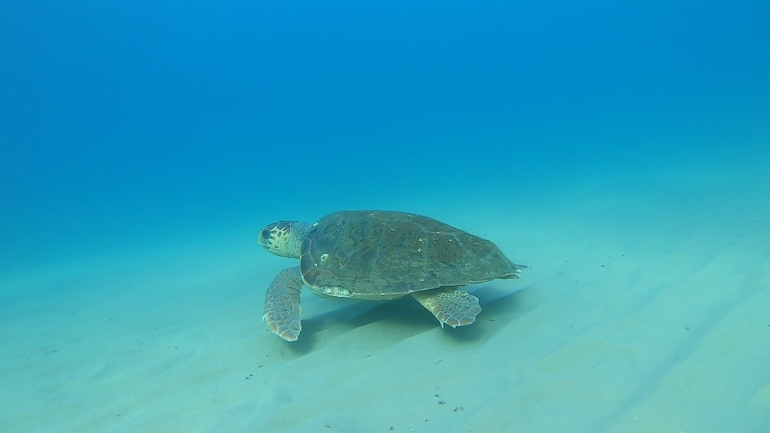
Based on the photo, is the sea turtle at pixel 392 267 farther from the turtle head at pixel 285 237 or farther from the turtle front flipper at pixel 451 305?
the turtle head at pixel 285 237

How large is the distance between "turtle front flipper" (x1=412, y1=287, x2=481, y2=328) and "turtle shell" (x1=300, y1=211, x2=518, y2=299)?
0.12 m

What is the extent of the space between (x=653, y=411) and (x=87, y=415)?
3.59m

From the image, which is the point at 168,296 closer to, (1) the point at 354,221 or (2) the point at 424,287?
(1) the point at 354,221

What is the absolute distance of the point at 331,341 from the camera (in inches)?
128

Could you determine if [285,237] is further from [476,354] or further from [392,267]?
[476,354]

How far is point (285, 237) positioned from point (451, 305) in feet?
8.66

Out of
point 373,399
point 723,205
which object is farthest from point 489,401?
point 723,205

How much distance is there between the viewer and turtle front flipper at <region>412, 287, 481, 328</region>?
2781mm

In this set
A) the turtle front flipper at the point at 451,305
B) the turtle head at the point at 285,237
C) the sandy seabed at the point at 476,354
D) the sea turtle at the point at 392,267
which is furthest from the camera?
the turtle head at the point at 285,237

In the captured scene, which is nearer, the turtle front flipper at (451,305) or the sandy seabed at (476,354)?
the sandy seabed at (476,354)

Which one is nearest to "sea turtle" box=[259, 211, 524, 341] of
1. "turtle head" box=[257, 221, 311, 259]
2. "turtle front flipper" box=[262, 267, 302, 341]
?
"turtle front flipper" box=[262, 267, 302, 341]

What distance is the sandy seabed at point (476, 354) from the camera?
2078 mm

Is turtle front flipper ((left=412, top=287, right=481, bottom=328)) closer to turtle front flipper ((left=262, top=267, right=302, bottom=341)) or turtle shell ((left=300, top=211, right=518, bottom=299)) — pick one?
turtle shell ((left=300, top=211, right=518, bottom=299))

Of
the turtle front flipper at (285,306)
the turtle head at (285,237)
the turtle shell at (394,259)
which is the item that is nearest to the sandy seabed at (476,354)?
the turtle front flipper at (285,306)
